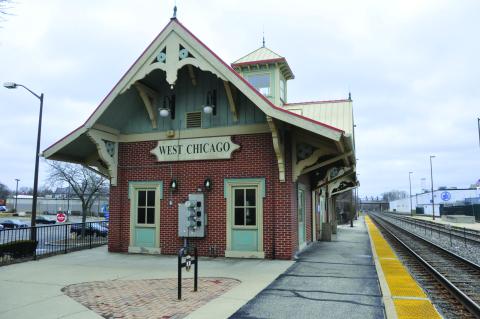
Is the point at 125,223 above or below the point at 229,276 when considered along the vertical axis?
above

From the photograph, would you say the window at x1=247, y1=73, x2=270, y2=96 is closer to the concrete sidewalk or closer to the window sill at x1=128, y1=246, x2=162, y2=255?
the window sill at x1=128, y1=246, x2=162, y2=255

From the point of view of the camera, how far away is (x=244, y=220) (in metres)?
12.9

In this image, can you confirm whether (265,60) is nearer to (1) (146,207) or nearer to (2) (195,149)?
(2) (195,149)

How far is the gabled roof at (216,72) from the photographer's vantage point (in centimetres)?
1098

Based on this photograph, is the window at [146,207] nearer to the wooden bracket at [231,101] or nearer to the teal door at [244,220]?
the teal door at [244,220]

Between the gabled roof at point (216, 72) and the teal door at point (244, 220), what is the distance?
2882mm

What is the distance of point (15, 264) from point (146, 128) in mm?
5894

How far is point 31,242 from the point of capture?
41.4ft

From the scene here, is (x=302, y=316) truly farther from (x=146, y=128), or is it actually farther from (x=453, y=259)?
(x=453, y=259)

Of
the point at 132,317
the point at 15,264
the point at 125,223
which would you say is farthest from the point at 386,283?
the point at 15,264

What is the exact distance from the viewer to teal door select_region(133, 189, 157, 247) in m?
13.9

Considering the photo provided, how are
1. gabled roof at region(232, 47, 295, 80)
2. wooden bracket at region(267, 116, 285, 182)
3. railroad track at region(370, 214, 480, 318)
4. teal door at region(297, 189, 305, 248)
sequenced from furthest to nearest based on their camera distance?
gabled roof at region(232, 47, 295, 80), teal door at region(297, 189, 305, 248), wooden bracket at region(267, 116, 285, 182), railroad track at region(370, 214, 480, 318)

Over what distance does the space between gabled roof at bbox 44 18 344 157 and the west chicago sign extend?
86.9 inches

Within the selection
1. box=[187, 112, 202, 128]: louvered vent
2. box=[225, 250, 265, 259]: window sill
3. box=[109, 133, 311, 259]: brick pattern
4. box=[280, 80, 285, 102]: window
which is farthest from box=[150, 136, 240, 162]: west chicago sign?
box=[280, 80, 285, 102]: window
